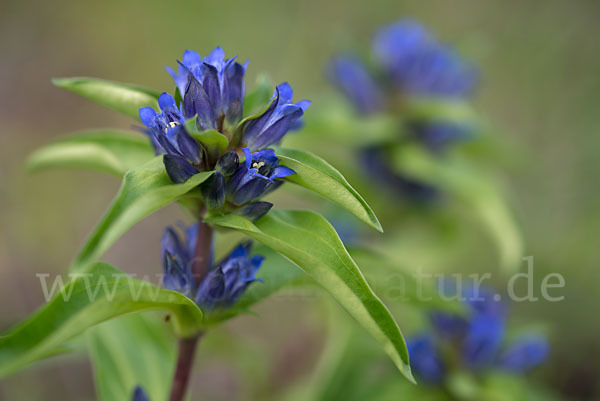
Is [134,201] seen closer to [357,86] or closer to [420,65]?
[357,86]

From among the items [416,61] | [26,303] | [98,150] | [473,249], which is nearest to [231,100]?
[98,150]

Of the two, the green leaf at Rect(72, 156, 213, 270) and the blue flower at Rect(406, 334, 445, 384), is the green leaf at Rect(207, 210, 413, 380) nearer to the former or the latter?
the green leaf at Rect(72, 156, 213, 270)

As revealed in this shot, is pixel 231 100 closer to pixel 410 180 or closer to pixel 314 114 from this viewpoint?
pixel 314 114

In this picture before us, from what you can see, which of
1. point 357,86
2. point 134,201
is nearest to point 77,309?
point 134,201

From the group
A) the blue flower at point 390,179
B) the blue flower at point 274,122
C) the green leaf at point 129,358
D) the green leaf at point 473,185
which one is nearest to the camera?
the blue flower at point 274,122

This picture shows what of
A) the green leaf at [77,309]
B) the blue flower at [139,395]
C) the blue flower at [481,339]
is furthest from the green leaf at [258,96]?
the blue flower at [481,339]

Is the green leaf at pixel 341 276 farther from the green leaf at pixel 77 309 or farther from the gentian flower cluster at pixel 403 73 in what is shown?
Result: the gentian flower cluster at pixel 403 73
